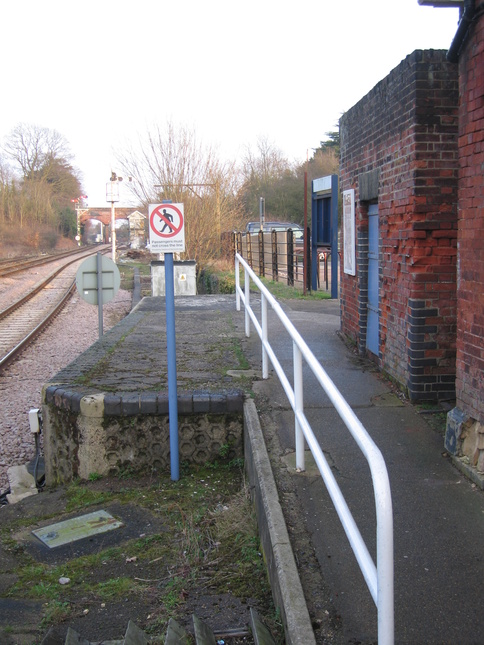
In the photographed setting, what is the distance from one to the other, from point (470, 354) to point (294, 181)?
43454mm

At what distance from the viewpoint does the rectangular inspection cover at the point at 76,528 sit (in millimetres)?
4523

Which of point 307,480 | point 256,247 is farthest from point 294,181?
point 307,480

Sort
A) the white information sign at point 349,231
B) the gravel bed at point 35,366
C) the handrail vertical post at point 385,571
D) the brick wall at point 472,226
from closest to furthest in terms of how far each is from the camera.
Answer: the handrail vertical post at point 385,571
the brick wall at point 472,226
the white information sign at point 349,231
the gravel bed at point 35,366

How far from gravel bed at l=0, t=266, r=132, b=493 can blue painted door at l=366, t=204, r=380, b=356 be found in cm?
404

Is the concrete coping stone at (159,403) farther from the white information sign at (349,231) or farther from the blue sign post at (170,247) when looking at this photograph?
the white information sign at (349,231)

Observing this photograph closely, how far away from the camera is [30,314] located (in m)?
18.0

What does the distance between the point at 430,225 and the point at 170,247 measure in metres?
2.10

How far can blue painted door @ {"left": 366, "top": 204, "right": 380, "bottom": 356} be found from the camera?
6.56 metres

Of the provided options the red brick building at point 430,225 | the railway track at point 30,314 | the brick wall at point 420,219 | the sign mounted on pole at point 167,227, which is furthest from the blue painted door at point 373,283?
the railway track at point 30,314

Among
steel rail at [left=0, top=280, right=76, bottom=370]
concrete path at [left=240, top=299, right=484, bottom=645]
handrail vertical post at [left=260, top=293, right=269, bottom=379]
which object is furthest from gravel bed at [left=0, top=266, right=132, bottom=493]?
concrete path at [left=240, top=299, right=484, bottom=645]

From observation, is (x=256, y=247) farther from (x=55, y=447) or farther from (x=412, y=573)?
(x=412, y=573)

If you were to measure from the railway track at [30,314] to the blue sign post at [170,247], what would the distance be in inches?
276

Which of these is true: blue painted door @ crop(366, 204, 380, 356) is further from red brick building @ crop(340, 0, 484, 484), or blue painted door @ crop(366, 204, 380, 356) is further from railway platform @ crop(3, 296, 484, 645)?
railway platform @ crop(3, 296, 484, 645)

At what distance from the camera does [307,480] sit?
13.2 feet
